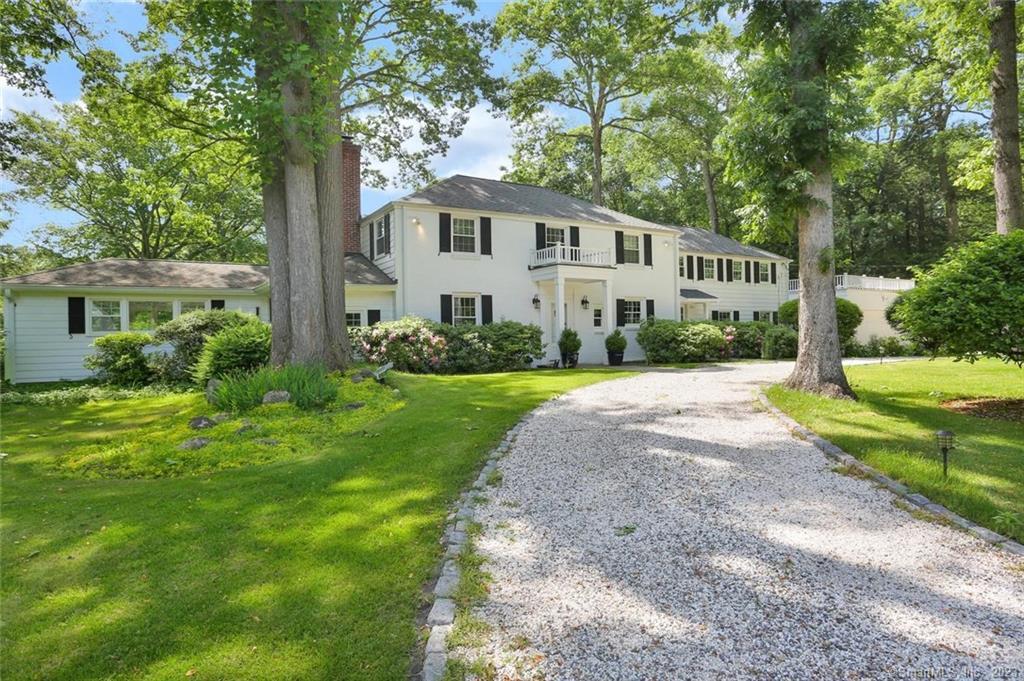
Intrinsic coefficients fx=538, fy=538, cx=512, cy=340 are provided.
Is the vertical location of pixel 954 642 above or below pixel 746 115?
below

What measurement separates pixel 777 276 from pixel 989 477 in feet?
86.5

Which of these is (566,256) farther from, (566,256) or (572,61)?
(572,61)

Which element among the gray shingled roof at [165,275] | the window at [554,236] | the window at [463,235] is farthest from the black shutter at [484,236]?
the gray shingled roof at [165,275]

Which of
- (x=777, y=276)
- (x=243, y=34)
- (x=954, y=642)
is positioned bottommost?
(x=954, y=642)

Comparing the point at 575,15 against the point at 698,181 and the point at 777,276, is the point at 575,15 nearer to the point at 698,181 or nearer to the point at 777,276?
the point at 777,276

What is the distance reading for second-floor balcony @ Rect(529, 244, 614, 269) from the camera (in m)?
18.6

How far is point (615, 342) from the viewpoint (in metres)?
19.3

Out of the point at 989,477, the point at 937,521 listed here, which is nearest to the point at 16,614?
the point at 937,521

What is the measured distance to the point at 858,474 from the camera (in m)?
5.18

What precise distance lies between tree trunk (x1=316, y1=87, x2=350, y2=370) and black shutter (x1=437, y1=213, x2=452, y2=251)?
20.5 ft

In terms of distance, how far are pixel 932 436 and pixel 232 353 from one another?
11742 mm

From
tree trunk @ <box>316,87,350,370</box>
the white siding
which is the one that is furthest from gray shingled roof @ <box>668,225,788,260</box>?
the white siding

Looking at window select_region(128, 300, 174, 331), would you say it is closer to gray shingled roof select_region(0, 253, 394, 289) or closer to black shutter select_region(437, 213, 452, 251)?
gray shingled roof select_region(0, 253, 394, 289)

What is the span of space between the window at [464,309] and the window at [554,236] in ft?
12.3
